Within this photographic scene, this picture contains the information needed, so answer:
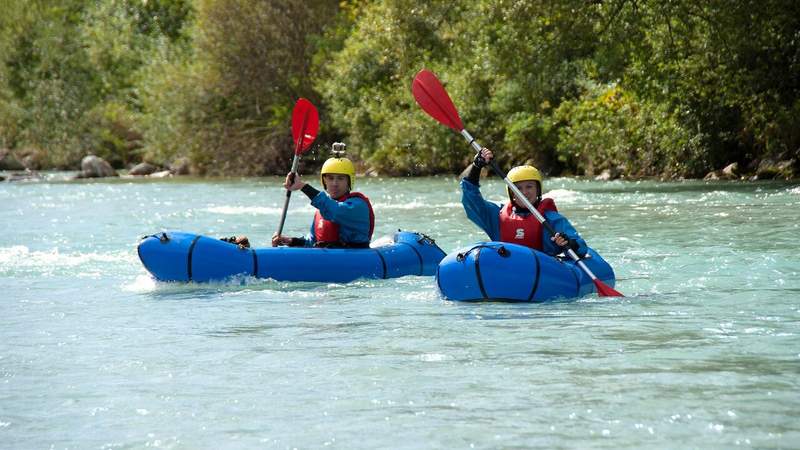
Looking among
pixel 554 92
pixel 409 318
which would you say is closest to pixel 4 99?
pixel 554 92

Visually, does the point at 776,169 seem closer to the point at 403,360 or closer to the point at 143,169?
the point at 403,360

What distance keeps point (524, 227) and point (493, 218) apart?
25 cm

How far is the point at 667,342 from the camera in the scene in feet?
19.9

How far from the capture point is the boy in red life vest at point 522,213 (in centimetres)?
786

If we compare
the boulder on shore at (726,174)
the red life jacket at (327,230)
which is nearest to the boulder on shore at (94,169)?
the boulder on shore at (726,174)

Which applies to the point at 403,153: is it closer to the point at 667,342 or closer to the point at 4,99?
the point at 4,99

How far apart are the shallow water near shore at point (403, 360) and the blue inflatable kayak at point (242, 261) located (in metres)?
0.10

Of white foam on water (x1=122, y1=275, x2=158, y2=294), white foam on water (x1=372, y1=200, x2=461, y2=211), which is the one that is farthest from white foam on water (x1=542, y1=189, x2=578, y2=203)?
white foam on water (x1=122, y1=275, x2=158, y2=294)

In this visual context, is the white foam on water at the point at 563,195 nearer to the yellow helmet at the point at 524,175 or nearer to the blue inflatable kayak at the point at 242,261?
the blue inflatable kayak at the point at 242,261

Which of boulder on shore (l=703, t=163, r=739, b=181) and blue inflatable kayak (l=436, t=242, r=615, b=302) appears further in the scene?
boulder on shore (l=703, t=163, r=739, b=181)

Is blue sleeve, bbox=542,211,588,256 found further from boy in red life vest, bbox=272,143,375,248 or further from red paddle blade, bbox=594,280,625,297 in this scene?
boy in red life vest, bbox=272,143,375,248

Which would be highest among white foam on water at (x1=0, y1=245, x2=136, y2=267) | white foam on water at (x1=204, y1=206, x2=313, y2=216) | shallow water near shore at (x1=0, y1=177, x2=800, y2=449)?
shallow water near shore at (x1=0, y1=177, x2=800, y2=449)

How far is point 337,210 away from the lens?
8766 millimetres

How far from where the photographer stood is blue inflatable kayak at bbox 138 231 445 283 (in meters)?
8.73
